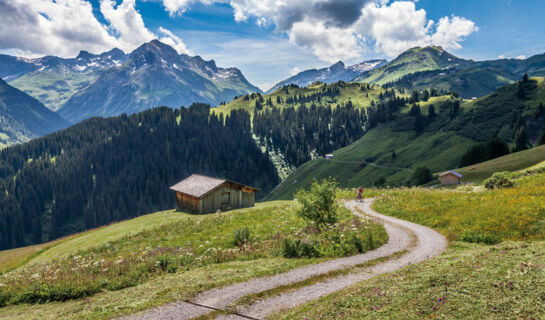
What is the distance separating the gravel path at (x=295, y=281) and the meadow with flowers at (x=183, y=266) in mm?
745

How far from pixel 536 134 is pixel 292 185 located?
14521 centimetres

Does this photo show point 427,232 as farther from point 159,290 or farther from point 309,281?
point 159,290

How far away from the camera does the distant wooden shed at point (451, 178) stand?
283 feet

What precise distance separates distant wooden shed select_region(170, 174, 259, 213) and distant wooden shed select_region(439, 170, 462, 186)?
220ft

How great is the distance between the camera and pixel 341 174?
18650 centimetres

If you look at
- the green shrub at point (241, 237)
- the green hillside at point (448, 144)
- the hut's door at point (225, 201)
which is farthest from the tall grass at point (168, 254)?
the green hillside at point (448, 144)

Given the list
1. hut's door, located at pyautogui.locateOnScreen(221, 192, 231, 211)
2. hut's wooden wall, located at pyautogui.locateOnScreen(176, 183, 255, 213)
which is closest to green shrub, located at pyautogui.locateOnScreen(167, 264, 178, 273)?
hut's wooden wall, located at pyautogui.locateOnScreen(176, 183, 255, 213)

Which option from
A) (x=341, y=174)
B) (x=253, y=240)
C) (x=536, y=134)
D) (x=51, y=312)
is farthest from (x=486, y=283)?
(x=536, y=134)

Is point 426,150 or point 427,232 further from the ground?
Result: point 426,150

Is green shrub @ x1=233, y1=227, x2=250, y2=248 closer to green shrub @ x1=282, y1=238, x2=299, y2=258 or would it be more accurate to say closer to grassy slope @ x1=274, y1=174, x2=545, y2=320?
green shrub @ x1=282, y1=238, x2=299, y2=258

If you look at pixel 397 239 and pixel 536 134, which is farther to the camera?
pixel 536 134

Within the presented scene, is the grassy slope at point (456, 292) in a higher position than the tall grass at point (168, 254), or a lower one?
higher

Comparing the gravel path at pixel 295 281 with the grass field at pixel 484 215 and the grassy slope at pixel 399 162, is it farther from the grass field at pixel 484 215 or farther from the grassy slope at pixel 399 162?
the grassy slope at pixel 399 162

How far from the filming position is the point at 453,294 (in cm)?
1023
